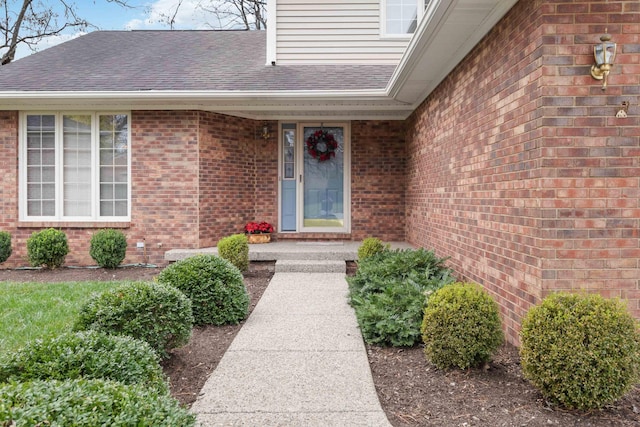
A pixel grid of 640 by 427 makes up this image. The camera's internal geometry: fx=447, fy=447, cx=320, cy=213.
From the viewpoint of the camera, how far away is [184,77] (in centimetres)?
813

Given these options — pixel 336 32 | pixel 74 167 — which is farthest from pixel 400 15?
pixel 74 167

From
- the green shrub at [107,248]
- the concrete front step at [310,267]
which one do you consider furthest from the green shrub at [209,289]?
the green shrub at [107,248]

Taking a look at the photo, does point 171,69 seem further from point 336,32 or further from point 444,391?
point 444,391

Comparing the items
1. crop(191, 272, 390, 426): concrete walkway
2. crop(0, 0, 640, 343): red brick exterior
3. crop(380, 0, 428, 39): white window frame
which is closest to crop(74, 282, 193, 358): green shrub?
crop(191, 272, 390, 426): concrete walkway

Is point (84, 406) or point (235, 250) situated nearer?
point (84, 406)

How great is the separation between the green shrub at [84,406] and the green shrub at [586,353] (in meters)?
1.98

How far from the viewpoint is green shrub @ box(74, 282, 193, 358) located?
3.21 m

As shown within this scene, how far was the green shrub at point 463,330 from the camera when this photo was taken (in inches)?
121

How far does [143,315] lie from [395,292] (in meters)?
2.38

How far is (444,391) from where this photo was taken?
2955 mm

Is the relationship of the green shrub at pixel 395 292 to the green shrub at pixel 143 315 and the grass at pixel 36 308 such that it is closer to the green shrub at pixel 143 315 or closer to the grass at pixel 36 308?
the green shrub at pixel 143 315

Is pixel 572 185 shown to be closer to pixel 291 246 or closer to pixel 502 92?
pixel 502 92

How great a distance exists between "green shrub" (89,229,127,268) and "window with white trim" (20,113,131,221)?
58 centimetres

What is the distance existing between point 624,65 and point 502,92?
94cm
